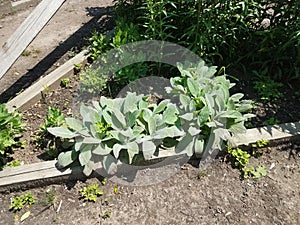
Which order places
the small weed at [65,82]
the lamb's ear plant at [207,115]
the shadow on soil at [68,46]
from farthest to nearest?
the shadow on soil at [68,46]
the small weed at [65,82]
the lamb's ear plant at [207,115]

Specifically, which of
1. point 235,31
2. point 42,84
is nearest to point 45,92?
point 42,84

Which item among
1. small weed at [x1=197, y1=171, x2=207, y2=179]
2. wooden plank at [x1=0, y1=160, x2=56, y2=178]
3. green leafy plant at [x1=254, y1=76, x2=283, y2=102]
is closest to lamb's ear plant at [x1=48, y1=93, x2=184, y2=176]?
wooden plank at [x1=0, y1=160, x2=56, y2=178]

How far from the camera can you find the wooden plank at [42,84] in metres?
3.20

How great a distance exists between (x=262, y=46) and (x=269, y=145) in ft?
3.33

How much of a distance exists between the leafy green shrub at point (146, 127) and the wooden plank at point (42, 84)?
2.53 ft

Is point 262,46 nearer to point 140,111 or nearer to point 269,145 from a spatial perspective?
point 269,145

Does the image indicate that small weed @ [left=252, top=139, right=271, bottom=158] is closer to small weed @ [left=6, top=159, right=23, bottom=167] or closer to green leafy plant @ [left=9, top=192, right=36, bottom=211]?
Answer: green leafy plant @ [left=9, top=192, right=36, bottom=211]

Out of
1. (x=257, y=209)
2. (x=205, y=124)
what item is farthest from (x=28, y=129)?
(x=257, y=209)

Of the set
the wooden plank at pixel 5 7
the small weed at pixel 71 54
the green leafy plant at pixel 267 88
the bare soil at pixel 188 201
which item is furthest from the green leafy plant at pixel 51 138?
the wooden plank at pixel 5 7

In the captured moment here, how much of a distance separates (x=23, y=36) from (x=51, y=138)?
0.96 metres

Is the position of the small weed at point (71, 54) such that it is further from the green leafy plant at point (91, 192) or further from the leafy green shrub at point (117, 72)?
the green leafy plant at point (91, 192)

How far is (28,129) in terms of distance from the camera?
304cm

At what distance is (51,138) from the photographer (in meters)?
2.87

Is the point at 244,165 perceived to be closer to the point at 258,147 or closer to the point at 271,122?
the point at 258,147
